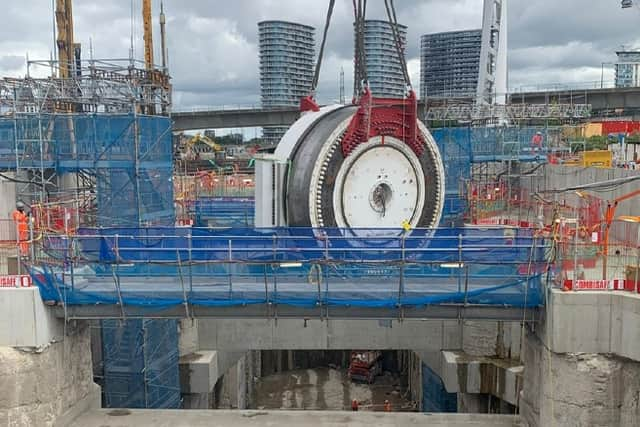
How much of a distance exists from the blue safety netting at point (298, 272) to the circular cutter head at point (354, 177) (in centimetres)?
103

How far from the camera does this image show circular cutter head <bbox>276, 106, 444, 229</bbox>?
15.6 meters

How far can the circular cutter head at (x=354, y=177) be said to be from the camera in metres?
15.6

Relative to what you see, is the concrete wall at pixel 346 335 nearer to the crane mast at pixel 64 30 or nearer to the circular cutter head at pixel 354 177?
the circular cutter head at pixel 354 177

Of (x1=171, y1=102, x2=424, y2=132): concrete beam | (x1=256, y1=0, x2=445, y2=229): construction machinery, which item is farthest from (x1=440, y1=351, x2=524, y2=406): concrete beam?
(x1=171, y1=102, x2=424, y2=132): concrete beam

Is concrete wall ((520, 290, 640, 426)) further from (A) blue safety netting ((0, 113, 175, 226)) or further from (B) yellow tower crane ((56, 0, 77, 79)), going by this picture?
(B) yellow tower crane ((56, 0, 77, 79))

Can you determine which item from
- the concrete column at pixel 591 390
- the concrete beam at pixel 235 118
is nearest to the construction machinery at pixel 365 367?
the concrete column at pixel 591 390

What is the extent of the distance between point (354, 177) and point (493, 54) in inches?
1743

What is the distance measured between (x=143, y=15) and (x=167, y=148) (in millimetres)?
45404

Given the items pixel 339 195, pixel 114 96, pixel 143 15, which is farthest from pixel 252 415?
pixel 143 15

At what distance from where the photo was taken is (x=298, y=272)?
1460cm

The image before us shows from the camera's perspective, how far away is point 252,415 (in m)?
16.1

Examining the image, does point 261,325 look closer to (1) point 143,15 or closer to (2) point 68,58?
(2) point 68,58

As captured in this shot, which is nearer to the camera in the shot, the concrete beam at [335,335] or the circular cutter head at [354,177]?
the circular cutter head at [354,177]

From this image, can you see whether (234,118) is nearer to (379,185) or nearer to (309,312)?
(379,185)
